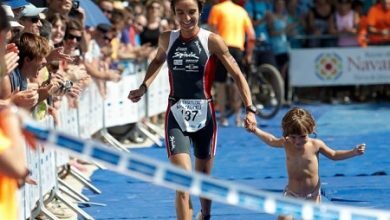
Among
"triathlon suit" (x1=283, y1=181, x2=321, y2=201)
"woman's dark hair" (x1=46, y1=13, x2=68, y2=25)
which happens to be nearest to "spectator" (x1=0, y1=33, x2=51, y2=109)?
"triathlon suit" (x1=283, y1=181, x2=321, y2=201)

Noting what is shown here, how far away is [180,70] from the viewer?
9555 millimetres

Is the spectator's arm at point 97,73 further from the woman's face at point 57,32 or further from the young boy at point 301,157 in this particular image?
the young boy at point 301,157

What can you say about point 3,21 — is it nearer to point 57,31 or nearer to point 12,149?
point 12,149

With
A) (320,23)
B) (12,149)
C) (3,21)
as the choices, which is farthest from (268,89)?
(12,149)

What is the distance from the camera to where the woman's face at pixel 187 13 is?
9.43m

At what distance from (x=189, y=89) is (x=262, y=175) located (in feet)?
14.5

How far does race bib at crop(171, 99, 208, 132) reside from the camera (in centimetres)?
953

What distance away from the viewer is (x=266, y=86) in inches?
812

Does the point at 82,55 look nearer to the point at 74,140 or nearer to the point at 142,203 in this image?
the point at 142,203

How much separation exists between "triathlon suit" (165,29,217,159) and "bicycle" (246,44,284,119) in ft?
33.7

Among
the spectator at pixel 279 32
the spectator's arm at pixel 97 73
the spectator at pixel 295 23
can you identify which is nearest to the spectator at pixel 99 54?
the spectator's arm at pixel 97 73

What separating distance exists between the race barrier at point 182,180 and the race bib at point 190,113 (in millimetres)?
3741

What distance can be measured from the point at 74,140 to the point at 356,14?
18.8 metres

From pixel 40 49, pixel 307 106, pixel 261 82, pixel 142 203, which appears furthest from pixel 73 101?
pixel 307 106
